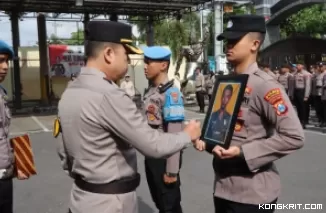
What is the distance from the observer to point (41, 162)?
6.96 metres

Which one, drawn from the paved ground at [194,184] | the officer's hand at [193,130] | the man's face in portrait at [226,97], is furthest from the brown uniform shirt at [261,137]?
the paved ground at [194,184]

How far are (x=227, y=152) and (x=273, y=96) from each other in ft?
1.20

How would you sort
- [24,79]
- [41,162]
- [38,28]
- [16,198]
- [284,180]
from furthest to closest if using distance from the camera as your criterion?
[24,79] < [38,28] < [41,162] < [284,180] < [16,198]

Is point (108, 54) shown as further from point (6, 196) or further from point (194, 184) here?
point (194, 184)

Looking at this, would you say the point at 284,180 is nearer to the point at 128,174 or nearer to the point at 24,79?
the point at 128,174

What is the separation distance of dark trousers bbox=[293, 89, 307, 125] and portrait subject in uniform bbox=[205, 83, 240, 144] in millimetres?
8567

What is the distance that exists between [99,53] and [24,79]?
63.1ft

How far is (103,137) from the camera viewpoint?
1896mm

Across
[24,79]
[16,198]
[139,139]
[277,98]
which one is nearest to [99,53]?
[139,139]

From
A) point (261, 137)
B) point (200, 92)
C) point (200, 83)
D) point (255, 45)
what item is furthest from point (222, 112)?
point (200, 83)

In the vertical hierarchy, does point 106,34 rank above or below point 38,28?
below

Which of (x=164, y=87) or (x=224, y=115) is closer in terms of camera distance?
(x=224, y=115)

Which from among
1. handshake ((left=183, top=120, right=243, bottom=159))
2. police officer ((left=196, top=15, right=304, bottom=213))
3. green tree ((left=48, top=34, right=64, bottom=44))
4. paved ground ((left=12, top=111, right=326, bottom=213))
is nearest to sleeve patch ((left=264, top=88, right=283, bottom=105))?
police officer ((left=196, top=15, right=304, bottom=213))

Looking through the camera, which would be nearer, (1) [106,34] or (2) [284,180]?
(1) [106,34]
